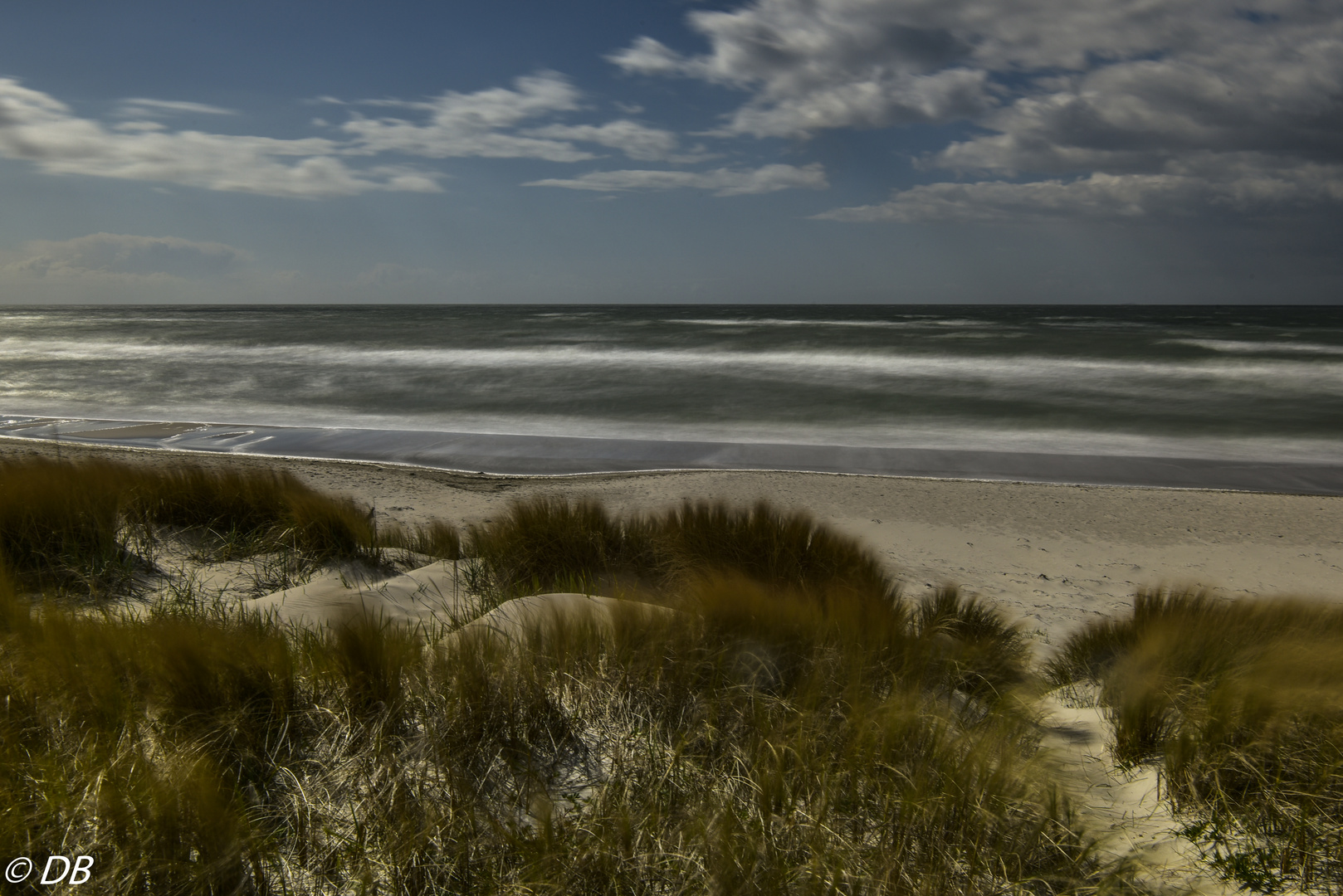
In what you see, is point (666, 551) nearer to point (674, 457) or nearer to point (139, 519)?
point (139, 519)

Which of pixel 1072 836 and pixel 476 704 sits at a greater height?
pixel 476 704

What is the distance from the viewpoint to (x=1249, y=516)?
7.57 metres

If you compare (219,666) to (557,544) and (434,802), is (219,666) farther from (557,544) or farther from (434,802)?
(557,544)

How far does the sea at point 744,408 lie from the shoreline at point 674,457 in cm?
7

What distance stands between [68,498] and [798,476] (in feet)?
23.4


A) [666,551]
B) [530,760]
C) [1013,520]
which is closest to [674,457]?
[1013,520]

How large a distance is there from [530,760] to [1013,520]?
645cm

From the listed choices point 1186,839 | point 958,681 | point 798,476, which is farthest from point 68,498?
point 798,476

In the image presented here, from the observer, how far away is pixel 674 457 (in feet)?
36.4

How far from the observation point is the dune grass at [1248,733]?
1918mm

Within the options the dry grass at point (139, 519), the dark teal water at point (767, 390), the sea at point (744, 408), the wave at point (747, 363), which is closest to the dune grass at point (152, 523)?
the dry grass at point (139, 519)

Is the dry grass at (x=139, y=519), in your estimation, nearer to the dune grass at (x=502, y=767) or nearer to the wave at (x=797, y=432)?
the dune grass at (x=502, y=767)

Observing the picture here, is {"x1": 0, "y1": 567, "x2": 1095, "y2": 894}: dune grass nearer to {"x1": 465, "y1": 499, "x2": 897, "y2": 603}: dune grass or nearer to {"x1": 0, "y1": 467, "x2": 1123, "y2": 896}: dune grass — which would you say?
{"x1": 0, "y1": 467, "x2": 1123, "y2": 896}: dune grass

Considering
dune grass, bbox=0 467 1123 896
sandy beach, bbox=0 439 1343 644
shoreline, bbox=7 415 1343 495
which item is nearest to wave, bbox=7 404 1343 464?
shoreline, bbox=7 415 1343 495
